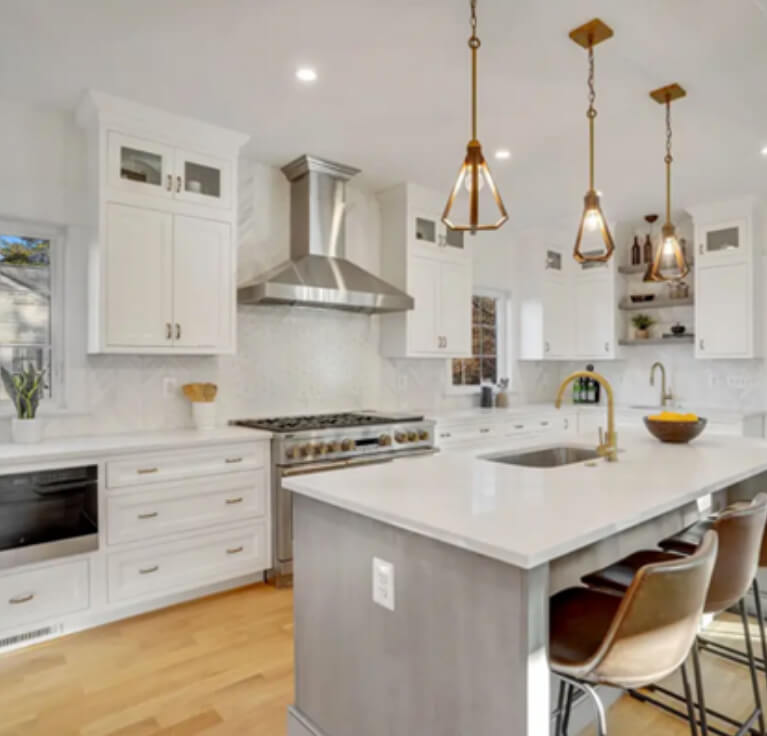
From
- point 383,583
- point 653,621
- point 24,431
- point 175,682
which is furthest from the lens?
point 24,431

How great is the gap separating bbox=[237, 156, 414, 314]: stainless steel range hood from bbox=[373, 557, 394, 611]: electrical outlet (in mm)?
2306

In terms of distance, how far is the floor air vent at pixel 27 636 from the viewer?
2.55 metres

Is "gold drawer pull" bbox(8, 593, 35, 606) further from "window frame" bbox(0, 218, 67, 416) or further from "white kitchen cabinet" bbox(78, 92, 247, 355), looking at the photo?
"white kitchen cabinet" bbox(78, 92, 247, 355)

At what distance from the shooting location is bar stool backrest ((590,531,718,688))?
124 centimetres

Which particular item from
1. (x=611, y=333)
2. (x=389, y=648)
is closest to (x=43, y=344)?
(x=389, y=648)

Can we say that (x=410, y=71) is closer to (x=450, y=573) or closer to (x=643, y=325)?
(x=450, y=573)

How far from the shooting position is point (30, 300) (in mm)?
3189

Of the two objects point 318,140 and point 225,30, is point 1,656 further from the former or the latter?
point 318,140

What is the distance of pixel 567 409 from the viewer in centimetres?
568

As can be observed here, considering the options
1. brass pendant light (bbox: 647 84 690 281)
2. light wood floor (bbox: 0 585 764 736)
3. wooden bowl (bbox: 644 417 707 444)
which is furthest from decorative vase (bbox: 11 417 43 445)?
brass pendant light (bbox: 647 84 690 281)

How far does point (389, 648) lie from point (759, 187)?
4699mm

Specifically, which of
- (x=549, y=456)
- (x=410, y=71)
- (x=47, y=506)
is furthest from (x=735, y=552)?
(x=47, y=506)

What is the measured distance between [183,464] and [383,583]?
6.02 feet

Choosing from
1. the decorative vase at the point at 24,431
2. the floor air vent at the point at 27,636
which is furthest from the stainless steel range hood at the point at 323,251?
the floor air vent at the point at 27,636
